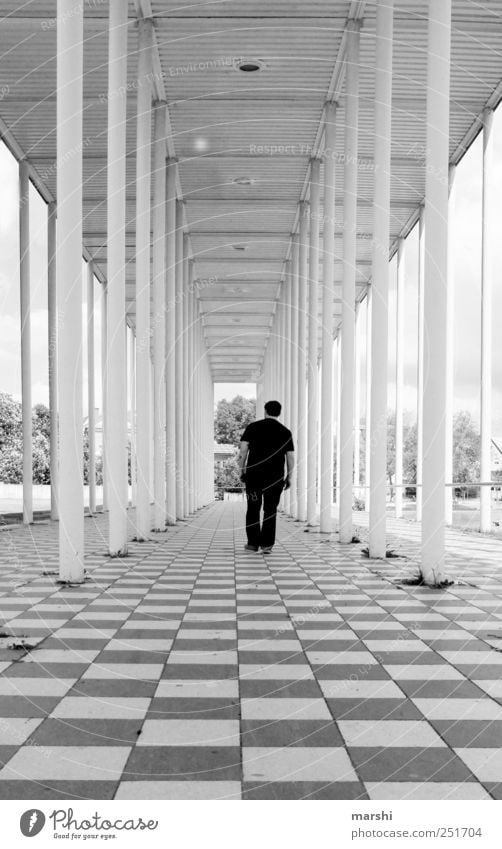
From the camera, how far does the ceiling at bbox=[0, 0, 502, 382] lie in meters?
12.7

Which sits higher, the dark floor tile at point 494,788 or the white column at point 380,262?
Result: the white column at point 380,262

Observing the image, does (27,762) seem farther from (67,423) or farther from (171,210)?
(171,210)

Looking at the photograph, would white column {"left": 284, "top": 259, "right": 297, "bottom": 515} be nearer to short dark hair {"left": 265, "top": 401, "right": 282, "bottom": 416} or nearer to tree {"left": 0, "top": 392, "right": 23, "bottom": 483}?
short dark hair {"left": 265, "top": 401, "right": 282, "bottom": 416}

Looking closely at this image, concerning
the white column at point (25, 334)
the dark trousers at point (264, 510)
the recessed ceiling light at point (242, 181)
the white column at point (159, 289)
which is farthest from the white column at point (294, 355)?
the dark trousers at point (264, 510)

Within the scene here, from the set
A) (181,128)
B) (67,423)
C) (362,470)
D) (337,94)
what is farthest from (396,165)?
(362,470)

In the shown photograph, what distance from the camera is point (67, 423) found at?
7.31 m

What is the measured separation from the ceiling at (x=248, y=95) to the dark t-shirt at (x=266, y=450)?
631 cm

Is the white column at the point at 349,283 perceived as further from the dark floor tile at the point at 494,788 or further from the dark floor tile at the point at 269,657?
the dark floor tile at the point at 494,788

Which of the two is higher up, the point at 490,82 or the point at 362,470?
the point at 490,82

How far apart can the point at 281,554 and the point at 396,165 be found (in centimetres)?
1067

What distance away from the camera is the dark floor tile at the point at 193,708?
3.60 m

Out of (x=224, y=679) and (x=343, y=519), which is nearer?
(x=224, y=679)

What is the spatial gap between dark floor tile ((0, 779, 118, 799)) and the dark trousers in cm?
849

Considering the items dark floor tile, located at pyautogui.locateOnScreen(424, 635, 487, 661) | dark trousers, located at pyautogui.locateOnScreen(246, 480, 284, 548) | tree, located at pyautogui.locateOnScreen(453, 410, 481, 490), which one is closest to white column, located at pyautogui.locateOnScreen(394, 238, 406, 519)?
tree, located at pyautogui.locateOnScreen(453, 410, 481, 490)
